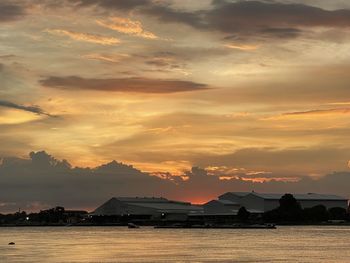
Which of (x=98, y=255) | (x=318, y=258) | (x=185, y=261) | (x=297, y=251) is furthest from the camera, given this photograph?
(x=297, y=251)

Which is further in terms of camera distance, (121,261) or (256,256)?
(256,256)

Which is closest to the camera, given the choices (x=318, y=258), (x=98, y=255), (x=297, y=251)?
(x=318, y=258)

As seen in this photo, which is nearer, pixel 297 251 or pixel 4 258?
pixel 4 258

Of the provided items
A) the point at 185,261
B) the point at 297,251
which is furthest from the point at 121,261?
the point at 297,251

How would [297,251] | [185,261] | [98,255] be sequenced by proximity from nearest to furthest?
[185,261] < [98,255] < [297,251]

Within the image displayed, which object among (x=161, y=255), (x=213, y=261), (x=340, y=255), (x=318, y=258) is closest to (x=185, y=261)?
(x=213, y=261)

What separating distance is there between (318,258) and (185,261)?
1809 centimetres

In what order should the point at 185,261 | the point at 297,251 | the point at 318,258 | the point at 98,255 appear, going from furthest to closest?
the point at 297,251 < the point at 98,255 < the point at 318,258 < the point at 185,261

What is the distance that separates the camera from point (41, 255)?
10338 centimetres

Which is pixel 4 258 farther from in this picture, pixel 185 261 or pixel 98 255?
pixel 185 261

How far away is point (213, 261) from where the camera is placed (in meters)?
88.2

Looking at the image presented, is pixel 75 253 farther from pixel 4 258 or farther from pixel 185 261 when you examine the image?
pixel 185 261

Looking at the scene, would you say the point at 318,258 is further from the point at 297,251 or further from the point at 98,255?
the point at 98,255

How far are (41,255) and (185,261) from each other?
2490 cm
